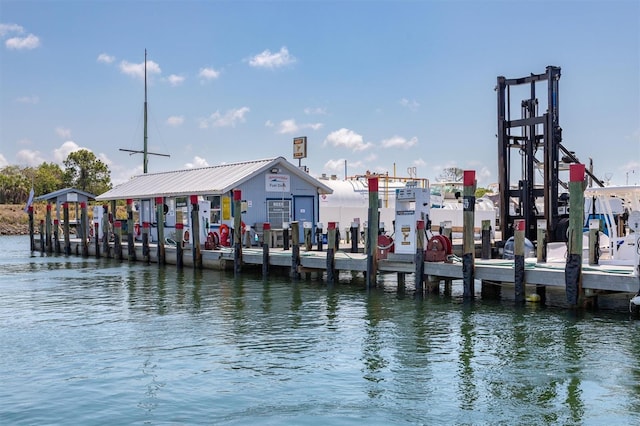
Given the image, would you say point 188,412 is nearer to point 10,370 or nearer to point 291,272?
point 10,370

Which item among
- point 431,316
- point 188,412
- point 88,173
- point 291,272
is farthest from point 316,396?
point 88,173

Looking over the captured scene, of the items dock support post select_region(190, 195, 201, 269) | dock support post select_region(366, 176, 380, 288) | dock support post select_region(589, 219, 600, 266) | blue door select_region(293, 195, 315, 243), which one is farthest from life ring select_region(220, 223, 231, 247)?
dock support post select_region(589, 219, 600, 266)

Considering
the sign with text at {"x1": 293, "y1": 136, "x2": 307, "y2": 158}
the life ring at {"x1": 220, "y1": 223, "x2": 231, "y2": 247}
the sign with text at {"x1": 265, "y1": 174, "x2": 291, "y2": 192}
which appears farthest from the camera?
the sign with text at {"x1": 293, "y1": 136, "x2": 307, "y2": 158}

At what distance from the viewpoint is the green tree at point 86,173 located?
311 ft

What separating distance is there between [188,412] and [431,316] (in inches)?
314

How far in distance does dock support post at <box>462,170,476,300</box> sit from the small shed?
11714mm

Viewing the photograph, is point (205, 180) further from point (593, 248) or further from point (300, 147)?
point (593, 248)

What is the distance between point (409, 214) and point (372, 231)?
114 cm

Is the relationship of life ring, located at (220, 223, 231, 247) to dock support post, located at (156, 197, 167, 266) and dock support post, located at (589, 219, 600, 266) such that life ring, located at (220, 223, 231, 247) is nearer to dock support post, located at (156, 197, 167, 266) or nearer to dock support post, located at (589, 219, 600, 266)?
dock support post, located at (156, 197, 167, 266)

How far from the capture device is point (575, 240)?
48.9 ft

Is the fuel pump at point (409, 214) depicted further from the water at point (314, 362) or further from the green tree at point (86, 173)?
the green tree at point (86, 173)

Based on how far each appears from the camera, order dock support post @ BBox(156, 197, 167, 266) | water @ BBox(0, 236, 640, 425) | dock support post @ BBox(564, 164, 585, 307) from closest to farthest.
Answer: water @ BBox(0, 236, 640, 425) < dock support post @ BBox(564, 164, 585, 307) < dock support post @ BBox(156, 197, 167, 266)

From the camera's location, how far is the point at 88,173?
95438mm

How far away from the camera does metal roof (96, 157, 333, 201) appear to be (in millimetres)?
30500
